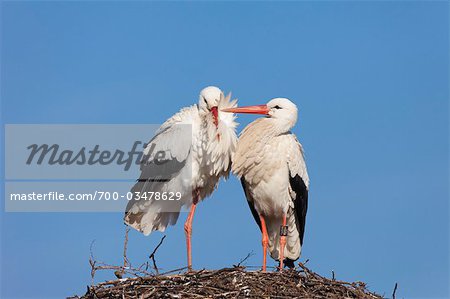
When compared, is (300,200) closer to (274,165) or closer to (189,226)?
(274,165)

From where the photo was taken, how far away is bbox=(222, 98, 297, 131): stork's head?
9.53 metres

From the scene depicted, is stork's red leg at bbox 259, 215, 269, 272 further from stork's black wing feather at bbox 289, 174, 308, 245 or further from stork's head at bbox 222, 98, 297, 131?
stork's head at bbox 222, 98, 297, 131

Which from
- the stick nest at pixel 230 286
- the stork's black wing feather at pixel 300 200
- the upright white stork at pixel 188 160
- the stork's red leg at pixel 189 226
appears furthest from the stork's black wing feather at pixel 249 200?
the stick nest at pixel 230 286

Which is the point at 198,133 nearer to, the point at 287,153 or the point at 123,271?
the point at 287,153

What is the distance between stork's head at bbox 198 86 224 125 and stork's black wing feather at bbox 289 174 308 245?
846mm

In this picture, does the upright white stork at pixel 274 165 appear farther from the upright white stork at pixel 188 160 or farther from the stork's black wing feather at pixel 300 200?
the upright white stork at pixel 188 160

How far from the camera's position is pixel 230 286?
829cm

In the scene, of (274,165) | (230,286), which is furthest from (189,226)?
(230,286)

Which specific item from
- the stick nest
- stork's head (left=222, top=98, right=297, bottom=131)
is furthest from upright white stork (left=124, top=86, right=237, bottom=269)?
the stick nest

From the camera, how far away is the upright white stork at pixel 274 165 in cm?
949

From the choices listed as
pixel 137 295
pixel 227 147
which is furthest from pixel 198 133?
pixel 137 295

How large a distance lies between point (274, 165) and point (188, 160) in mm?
704

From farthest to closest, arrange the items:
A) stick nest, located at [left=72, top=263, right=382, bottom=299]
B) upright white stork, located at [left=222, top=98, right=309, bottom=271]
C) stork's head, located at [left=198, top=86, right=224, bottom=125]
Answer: upright white stork, located at [left=222, top=98, right=309, bottom=271], stork's head, located at [left=198, top=86, right=224, bottom=125], stick nest, located at [left=72, top=263, right=382, bottom=299]

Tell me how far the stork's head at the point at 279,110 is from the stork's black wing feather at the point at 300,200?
1.43ft
